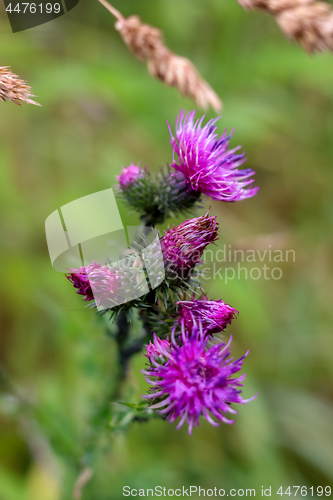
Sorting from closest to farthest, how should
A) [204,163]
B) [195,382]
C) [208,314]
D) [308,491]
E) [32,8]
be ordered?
1. [195,382]
2. [208,314]
3. [204,163]
4. [32,8]
5. [308,491]

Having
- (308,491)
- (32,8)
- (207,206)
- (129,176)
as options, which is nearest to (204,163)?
(129,176)

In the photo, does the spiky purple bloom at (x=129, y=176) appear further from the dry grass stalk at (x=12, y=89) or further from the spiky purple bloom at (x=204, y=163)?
the dry grass stalk at (x=12, y=89)

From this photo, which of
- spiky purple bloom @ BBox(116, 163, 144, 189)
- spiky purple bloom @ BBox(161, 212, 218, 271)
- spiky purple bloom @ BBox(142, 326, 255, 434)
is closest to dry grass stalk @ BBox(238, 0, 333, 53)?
spiky purple bloom @ BBox(116, 163, 144, 189)

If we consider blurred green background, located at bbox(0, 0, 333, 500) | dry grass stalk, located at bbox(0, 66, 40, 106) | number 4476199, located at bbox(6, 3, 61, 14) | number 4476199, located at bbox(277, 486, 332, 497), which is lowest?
number 4476199, located at bbox(277, 486, 332, 497)

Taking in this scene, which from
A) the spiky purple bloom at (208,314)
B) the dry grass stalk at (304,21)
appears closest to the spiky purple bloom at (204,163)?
the spiky purple bloom at (208,314)

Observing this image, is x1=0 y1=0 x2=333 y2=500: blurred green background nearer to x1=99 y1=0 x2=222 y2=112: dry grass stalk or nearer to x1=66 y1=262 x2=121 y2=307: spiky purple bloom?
x1=66 y1=262 x2=121 y2=307: spiky purple bloom

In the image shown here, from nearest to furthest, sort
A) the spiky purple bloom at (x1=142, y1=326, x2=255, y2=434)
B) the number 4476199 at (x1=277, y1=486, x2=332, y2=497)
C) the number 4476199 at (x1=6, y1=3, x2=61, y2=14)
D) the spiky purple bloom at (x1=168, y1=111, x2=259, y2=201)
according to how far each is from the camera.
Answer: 1. the spiky purple bloom at (x1=142, y1=326, x2=255, y2=434)
2. the spiky purple bloom at (x1=168, y1=111, x2=259, y2=201)
3. the number 4476199 at (x1=6, y1=3, x2=61, y2=14)
4. the number 4476199 at (x1=277, y1=486, x2=332, y2=497)

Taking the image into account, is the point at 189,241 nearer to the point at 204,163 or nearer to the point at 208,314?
the point at 208,314
